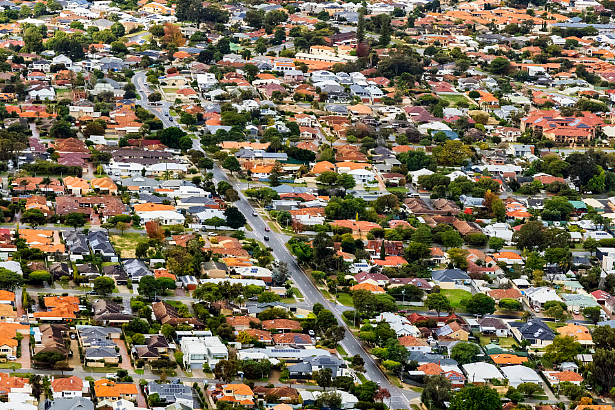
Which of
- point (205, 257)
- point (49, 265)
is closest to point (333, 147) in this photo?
point (205, 257)

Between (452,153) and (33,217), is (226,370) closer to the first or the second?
(33,217)

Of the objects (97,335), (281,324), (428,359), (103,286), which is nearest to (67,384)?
(97,335)

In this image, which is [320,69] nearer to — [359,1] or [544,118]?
[544,118]

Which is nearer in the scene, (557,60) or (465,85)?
(465,85)

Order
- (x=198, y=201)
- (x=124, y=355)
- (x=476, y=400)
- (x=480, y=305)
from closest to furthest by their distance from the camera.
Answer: (x=476, y=400)
(x=124, y=355)
(x=480, y=305)
(x=198, y=201)

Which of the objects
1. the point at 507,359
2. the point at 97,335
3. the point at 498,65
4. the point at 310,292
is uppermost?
the point at 97,335

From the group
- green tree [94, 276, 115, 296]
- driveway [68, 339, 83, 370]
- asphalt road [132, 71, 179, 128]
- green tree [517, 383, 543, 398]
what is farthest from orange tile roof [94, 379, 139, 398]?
asphalt road [132, 71, 179, 128]
